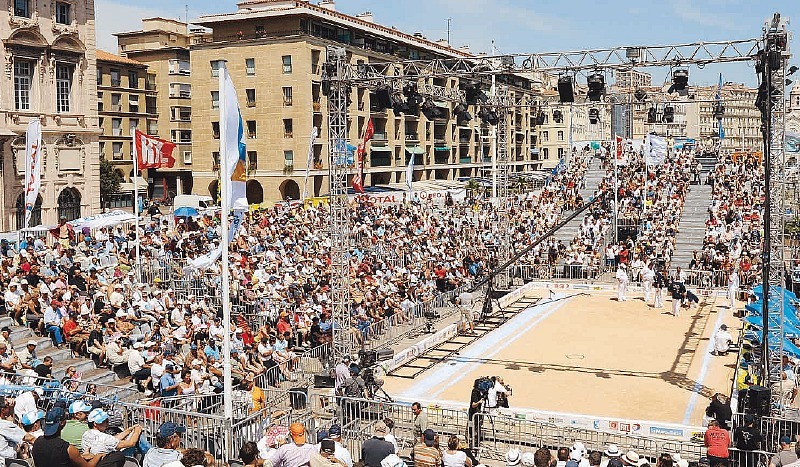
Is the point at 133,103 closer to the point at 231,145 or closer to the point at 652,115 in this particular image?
the point at 652,115

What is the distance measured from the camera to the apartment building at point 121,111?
64.0 meters

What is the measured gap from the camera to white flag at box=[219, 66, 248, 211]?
45.4 ft

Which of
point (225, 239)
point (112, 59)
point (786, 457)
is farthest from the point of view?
point (112, 59)

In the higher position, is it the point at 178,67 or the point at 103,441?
the point at 178,67

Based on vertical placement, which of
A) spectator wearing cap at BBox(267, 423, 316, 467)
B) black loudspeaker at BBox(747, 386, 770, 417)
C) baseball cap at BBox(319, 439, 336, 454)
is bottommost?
black loudspeaker at BBox(747, 386, 770, 417)

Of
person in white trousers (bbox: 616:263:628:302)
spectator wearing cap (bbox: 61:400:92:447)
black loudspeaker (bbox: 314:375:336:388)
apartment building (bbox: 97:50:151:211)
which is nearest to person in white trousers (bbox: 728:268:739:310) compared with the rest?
person in white trousers (bbox: 616:263:628:302)

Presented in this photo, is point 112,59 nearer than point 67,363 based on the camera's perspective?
No

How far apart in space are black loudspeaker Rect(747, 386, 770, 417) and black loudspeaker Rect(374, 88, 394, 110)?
12.3 m

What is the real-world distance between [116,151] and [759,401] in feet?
195

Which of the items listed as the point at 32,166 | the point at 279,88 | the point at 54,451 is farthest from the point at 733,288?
the point at 279,88

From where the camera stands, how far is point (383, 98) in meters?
23.2

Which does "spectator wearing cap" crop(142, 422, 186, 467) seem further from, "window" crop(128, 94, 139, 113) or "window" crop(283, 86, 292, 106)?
"window" crop(128, 94, 139, 113)

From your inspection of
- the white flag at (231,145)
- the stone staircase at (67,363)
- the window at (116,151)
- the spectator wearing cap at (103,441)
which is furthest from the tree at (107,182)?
the spectator wearing cap at (103,441)

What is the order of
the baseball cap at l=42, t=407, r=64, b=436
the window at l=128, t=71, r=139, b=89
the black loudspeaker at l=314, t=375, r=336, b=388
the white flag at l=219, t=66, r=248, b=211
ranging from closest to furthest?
1. the baseball cap at l=42, t=407, r=64, b=436
2. the white flag at l=219, t=66, r=248, b=211
3. the black loudspeaker at l=314, t=375, r=336, b=388
4. the window at l=128, t=71, r=139, b=89
